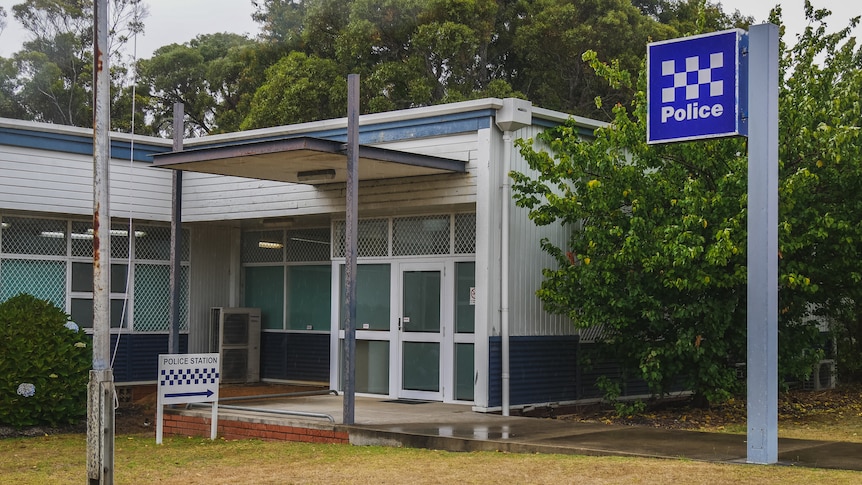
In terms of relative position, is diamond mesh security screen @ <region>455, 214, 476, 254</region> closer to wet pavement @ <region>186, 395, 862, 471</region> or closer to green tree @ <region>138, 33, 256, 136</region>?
wet pavement @ <region>186, 395, 862, 471</region>

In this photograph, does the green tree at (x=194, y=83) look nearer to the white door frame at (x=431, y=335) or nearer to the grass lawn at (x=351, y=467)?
the white door frame at (x=431, y=335)

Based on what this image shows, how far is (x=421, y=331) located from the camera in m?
15.6

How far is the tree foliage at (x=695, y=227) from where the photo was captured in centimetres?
1295

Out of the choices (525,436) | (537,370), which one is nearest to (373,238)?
(537,370)

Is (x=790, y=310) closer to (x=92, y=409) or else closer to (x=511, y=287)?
(x=511, y=287)

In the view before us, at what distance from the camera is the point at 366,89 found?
3020 centimetres

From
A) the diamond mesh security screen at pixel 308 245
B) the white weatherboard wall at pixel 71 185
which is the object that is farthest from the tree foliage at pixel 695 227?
the white weatherboard wall at pixel 71 185

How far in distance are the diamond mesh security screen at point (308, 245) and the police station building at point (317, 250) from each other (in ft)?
0.10

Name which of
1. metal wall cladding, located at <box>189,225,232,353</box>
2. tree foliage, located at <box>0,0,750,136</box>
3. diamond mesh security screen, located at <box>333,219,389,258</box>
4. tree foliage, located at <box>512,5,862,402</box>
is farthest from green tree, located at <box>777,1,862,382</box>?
tree foliage, located at <box>0,0,750,136</box>

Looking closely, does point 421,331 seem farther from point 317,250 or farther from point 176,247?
point 317,250

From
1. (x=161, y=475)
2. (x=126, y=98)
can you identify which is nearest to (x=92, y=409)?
(x=161, y=475)

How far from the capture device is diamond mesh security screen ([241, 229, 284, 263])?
1920cm

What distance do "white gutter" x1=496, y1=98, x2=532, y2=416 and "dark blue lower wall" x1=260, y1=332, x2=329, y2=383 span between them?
190 inches

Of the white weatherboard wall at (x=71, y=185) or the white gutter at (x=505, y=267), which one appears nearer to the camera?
the white gutter at (x=505, y=267)
